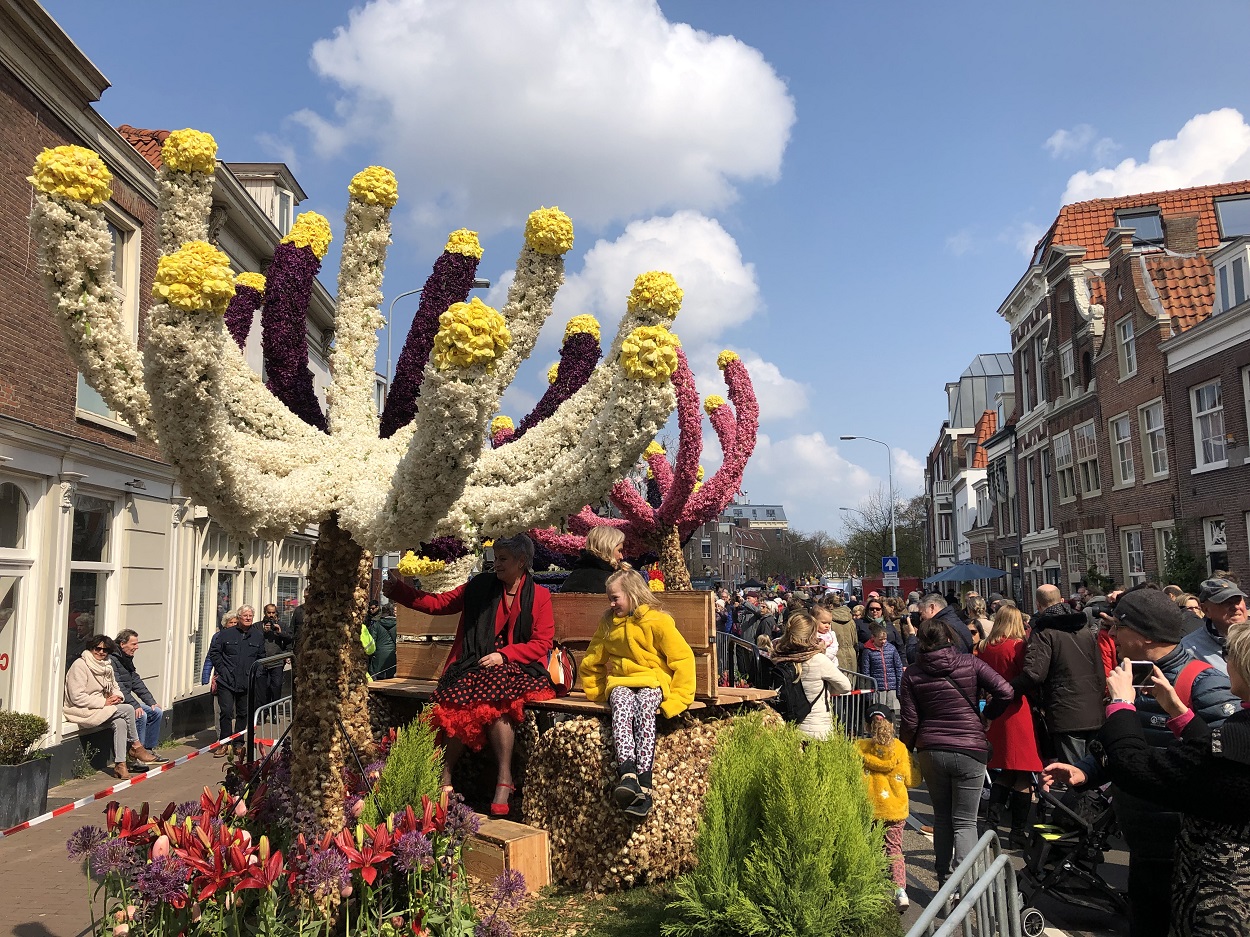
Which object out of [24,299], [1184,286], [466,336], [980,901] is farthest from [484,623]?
[1184,286]

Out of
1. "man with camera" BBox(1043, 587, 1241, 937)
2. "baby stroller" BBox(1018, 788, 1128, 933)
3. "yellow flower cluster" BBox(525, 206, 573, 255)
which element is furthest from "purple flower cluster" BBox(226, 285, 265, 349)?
"baby stroller" BBox(1018, 788, 1128, 933)

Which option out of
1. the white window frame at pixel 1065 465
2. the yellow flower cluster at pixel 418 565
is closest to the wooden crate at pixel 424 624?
the yellow flower cluster at pixel 418 565

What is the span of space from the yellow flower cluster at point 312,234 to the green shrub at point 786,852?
3649 millimetres

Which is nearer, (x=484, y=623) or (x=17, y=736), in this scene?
(x=484, y=623)

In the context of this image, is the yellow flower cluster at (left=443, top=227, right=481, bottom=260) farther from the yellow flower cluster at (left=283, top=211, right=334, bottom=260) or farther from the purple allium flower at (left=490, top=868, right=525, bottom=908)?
the purple allium flower at (left=490, top=868, right=525, bottom=908)

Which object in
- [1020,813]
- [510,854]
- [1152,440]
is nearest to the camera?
[510,854]

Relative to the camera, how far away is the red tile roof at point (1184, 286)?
70.4 feet

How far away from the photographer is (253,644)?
1135 cm

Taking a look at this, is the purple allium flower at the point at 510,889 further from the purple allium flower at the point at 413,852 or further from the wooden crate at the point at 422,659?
the wooden crate at the point at 422,659

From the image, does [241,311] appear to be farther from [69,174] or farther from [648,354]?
[648,354]

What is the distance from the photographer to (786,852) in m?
3.47

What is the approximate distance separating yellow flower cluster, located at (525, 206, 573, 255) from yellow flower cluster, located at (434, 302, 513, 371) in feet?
5.94

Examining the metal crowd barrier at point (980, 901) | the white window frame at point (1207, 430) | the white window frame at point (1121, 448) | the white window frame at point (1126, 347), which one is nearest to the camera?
the metal crowd barrier at point (980, 901)

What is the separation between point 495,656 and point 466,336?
249 centimetres
